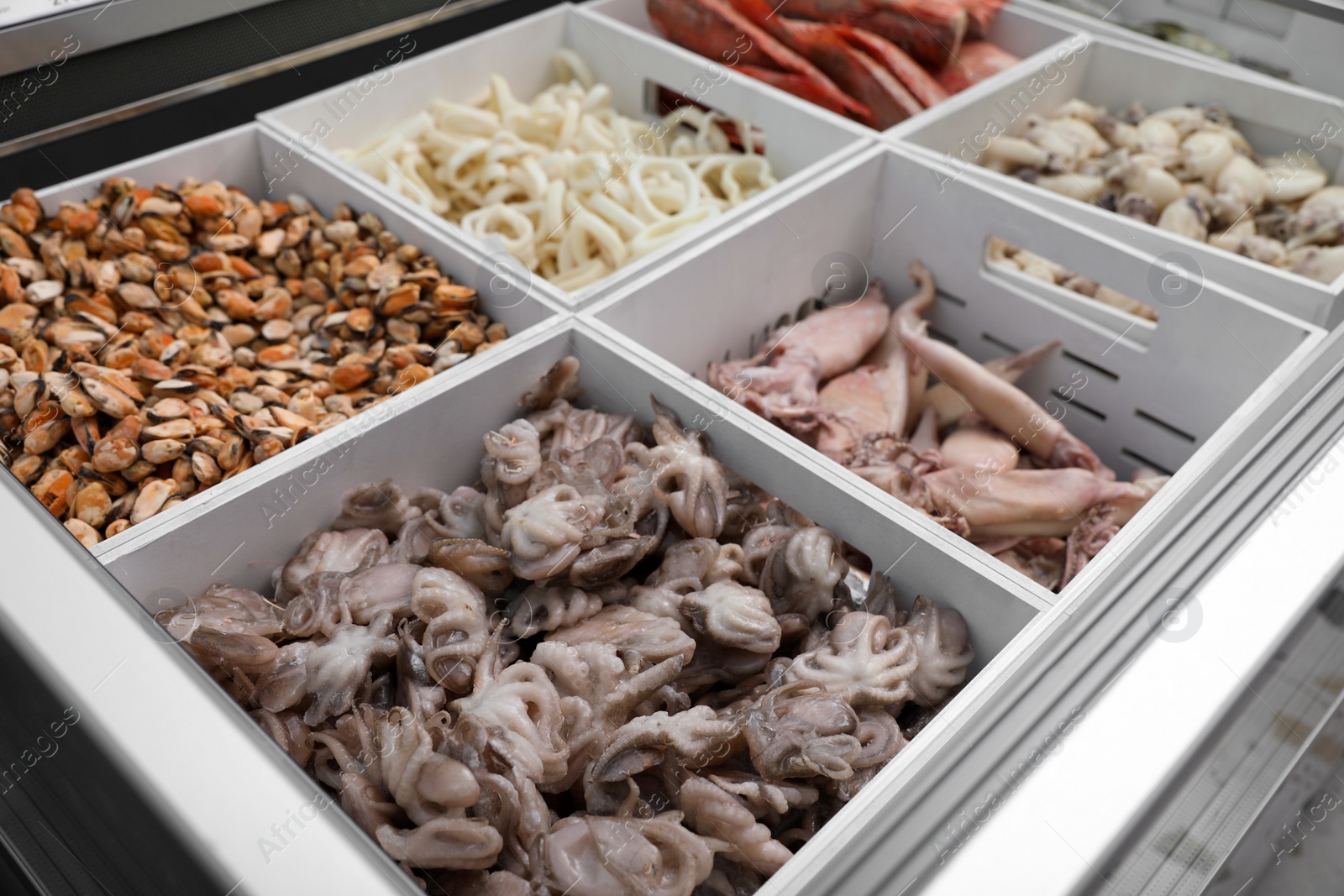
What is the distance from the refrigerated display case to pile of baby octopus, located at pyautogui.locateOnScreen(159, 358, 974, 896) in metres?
0.08

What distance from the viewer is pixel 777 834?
3.35 feet

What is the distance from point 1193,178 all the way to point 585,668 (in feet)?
6.54

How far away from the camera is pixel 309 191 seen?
200 centimetres

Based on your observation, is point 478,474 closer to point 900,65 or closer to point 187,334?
point 187,334

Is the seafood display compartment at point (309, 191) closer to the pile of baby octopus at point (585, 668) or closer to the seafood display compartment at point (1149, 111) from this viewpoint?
the pile of baby octopus at point (585, 668)

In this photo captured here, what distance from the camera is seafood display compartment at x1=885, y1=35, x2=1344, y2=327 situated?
1743 millimetres

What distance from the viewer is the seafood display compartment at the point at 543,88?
1964mm

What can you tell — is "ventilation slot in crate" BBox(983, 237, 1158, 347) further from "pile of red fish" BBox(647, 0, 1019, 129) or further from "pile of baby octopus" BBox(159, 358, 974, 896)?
"pile of baby octopus" BBox(159, 358, 974, 896)

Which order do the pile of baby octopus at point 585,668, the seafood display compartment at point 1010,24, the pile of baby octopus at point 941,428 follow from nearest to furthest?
the pile of baby octopus at point 585,668, the pile of baby octopus at point 941,428, the seafood display compartment at point 1010,24

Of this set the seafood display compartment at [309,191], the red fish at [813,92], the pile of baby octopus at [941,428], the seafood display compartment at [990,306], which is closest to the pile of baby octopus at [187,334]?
the seafood display compartment at [309,191]

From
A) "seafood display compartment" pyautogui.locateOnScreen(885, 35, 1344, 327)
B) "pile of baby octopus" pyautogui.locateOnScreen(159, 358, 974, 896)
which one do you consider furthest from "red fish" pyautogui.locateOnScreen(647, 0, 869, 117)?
"pile of baby octopus" pyautogui.locateOnScreen(159, 358, 974, 896)

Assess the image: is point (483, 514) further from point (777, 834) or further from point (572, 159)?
point (572, 159)

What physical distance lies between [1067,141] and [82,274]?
85.0 inches

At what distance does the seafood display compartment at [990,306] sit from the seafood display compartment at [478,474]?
0.55 ft
